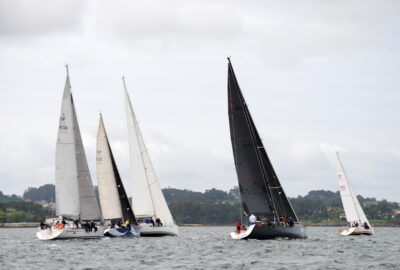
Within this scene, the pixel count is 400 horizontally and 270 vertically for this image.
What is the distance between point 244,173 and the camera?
5638cm

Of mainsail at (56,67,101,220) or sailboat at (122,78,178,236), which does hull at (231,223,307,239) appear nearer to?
sailboat at (122,78,178,236)

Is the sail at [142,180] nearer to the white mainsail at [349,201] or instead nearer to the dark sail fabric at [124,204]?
the dark sail fabric at [124,204]

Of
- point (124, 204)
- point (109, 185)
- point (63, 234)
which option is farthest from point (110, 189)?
point (63, 234)

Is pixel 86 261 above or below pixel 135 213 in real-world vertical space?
below

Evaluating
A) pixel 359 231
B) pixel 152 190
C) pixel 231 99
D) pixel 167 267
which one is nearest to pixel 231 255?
pixel 167 267

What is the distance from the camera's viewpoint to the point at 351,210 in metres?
82.4

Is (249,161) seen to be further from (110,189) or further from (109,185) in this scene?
(109,185)


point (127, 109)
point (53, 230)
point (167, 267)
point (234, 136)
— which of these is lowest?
point (167, 267)

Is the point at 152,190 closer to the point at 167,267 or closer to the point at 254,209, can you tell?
the point at 254,209

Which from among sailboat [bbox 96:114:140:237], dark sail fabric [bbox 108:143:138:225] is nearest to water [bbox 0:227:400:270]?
sailboat [bbox 96:114:140:237]

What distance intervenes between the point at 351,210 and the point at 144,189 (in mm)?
24145

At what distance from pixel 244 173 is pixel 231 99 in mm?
5319

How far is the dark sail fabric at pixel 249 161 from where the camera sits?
55.9m

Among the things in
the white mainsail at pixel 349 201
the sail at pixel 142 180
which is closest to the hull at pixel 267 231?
the sail at pixel 142 180
